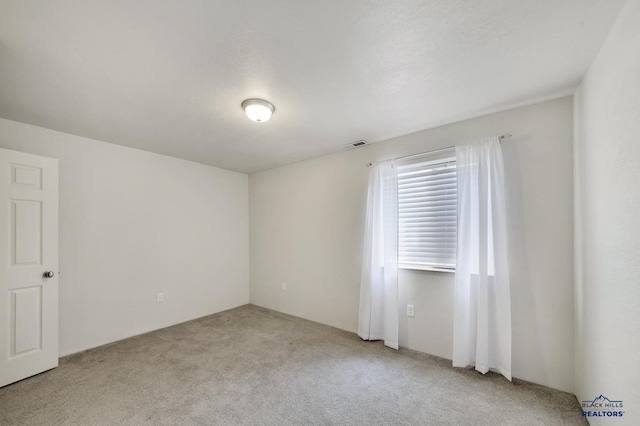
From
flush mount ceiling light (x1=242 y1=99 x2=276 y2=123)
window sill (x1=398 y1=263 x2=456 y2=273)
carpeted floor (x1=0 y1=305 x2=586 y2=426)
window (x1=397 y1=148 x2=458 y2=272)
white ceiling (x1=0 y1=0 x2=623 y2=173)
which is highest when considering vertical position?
white ceiling (x1=0 y1=0 x2=623 y2=173)

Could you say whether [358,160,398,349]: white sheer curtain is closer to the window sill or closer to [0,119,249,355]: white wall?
the window sill

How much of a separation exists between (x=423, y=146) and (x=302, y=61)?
1748 millimetres

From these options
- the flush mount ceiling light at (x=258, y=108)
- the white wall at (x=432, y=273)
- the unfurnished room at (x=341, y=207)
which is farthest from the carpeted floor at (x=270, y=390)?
the flush mount ceiling light at (x=258, y=108)

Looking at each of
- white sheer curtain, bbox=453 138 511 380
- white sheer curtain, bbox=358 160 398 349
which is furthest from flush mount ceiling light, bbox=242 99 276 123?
white sheer curtain, bbox=453 138 511 380

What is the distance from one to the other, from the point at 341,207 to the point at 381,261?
936 millimetres

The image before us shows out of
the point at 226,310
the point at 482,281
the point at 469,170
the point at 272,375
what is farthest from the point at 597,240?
the point at 226,310

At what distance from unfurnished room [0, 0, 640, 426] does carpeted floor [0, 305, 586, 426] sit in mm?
22

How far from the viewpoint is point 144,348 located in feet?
9.29

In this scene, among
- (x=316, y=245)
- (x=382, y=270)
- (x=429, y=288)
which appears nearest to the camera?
(x=429, y=288)

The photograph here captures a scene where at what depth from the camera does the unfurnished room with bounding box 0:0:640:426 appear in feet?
4.43

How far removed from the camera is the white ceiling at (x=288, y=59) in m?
1.26

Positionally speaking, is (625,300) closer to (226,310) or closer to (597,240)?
(597,240)

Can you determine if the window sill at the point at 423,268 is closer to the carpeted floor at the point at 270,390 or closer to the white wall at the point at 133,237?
the carpeted floor at the point at 270,390

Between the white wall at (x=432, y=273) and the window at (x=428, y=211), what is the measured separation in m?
0.13
